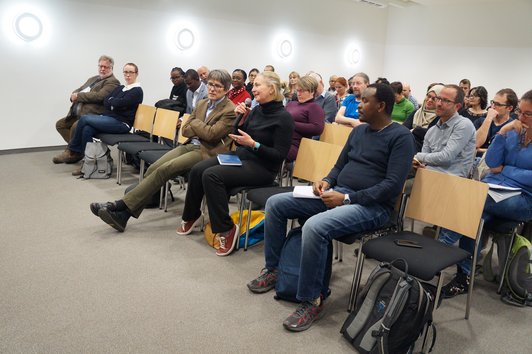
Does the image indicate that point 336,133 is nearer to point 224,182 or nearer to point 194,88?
point 224,182

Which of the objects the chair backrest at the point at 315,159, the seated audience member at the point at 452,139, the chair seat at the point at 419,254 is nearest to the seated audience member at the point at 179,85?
the chair backrest at the point at 315,159

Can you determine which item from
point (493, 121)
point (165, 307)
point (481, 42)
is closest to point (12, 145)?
point (165, 307)

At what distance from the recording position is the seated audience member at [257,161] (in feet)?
9.78

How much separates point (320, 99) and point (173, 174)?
2.27 metres

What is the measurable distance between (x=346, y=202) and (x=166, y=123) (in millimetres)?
2604

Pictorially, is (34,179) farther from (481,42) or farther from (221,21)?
(481,42)

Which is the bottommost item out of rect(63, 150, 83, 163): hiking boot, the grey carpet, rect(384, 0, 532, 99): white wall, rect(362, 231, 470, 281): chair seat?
the grey carpet

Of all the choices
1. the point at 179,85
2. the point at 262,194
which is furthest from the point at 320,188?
the point at 179,85

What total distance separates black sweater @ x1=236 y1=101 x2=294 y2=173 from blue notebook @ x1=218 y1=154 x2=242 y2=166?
0.09m

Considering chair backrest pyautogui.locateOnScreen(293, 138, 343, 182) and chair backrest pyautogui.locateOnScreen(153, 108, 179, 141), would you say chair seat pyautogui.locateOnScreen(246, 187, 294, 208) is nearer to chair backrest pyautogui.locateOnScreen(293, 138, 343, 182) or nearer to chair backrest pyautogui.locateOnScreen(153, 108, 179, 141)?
chair backrest pyautogui.locateOnScreen(293, 138, 343, 182)

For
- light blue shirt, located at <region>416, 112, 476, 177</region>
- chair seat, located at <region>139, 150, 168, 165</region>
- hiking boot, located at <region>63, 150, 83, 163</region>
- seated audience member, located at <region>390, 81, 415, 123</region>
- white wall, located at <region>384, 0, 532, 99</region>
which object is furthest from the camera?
white wall, located at <region>384, 0, 532, 99</region>

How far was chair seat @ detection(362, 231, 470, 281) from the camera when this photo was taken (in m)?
1.94

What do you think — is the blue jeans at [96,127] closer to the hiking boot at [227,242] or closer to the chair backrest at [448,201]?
the hiking boot at [227,242]

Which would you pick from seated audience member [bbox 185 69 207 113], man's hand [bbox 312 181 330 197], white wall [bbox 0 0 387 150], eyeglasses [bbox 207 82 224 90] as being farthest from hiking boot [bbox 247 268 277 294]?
white wall [bbox 0 0 387 150]
